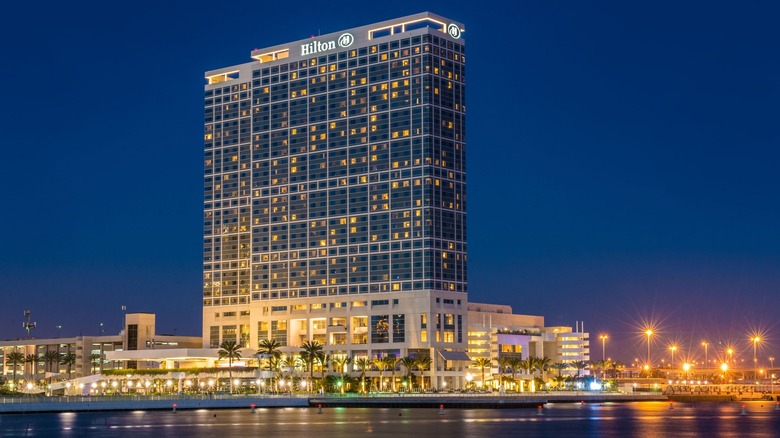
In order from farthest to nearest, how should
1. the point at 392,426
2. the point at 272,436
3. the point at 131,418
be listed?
the point at 131,418, the point at 392,426, the point at 272,436

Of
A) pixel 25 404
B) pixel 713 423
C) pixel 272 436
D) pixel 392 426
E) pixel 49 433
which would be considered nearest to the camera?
pixel 272 436

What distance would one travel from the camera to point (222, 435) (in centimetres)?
13300

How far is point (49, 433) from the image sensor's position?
463 ft

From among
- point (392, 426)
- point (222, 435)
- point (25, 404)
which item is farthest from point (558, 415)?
point (25, 404)

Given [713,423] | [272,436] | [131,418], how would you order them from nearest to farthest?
[272,436] → [713,423] → [131,418]

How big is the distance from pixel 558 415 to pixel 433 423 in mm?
40304

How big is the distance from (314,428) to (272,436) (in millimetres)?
15191

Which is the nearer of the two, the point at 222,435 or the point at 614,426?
the point at 222,435

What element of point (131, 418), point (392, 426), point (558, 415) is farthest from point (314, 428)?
point (558, 415)

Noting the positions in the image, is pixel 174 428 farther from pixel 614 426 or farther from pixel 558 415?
pixel 558 415

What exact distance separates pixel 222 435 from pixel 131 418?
53470mm

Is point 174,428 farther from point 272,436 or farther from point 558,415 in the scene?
point 558,415

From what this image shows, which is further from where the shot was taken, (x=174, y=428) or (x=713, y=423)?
(x=713, y=423)

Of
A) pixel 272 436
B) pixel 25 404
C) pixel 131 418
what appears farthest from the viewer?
pixel 25 404
